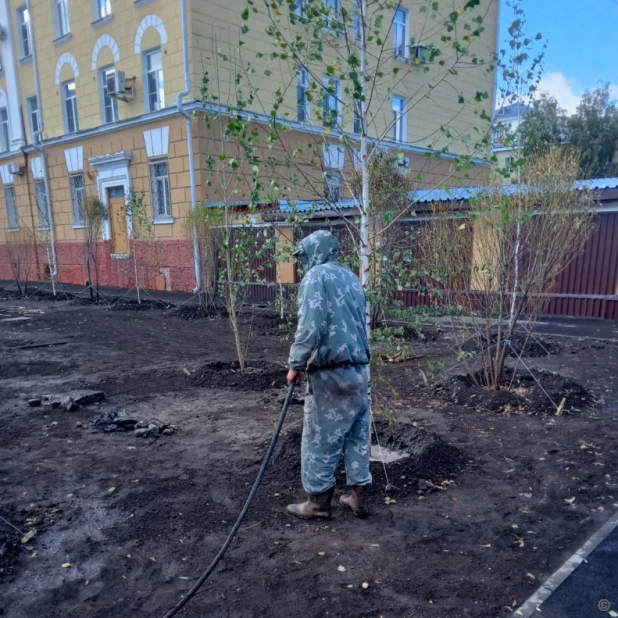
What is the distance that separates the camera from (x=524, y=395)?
17.6ft

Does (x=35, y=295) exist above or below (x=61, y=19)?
below

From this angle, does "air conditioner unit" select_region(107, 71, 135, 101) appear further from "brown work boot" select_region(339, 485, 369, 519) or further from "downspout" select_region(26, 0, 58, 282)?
"brown work boot" select_region(339, 485, 369, 519)

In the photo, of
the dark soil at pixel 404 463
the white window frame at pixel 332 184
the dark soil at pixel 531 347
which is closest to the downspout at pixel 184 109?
the dark soil at pixel 531 347

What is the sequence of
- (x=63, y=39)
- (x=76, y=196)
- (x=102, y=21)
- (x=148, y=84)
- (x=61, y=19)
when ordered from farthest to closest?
(x=76, y=196) < (x=61, y=19) < (x=63, y=39) < (x=102, y=21) < (x=148, y=84)

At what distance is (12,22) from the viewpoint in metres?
19.6

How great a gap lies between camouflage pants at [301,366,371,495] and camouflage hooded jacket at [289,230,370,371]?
0.11 m

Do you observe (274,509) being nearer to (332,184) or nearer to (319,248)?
(319,248)

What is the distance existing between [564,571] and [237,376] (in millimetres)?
4393

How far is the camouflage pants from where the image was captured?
2996 mm

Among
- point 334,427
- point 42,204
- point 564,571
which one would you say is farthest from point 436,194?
point 42,204

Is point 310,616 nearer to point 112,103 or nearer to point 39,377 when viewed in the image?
point 39,377

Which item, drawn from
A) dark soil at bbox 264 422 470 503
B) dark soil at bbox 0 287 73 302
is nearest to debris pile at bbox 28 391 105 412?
dark soil at bbox 264 422 470 503

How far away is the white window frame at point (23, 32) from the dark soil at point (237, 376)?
18.9 m

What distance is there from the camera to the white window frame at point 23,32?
19.2 metres
